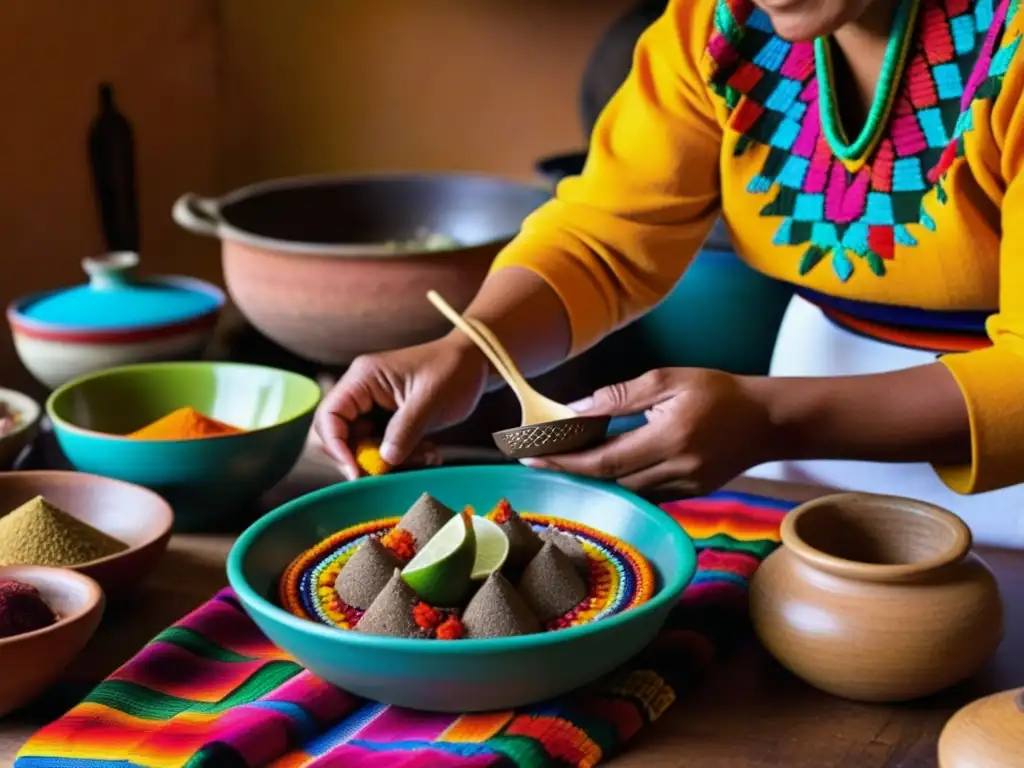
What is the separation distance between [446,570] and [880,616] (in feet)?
0.91

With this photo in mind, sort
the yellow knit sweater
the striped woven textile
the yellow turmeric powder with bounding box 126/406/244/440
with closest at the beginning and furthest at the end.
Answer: the striped woven textile → the yellow knit sweater → the yellow turmeric powder with bounding box 126/406/244/440

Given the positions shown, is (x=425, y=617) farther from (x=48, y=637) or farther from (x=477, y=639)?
(x=48, y=637)

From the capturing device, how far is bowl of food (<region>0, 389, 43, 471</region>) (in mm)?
1188

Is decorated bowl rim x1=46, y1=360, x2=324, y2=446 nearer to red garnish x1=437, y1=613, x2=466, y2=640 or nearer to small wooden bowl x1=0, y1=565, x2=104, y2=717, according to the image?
small wooden bowl x1=0, y1=565, x2=104, y2=717

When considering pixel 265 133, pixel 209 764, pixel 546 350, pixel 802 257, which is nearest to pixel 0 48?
pixel 265 133

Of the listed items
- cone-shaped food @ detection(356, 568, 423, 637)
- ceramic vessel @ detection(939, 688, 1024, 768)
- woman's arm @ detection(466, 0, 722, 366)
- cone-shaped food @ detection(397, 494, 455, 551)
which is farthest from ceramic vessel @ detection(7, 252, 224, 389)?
ceramic vessel @ detection(939, 688, 1024, 768)

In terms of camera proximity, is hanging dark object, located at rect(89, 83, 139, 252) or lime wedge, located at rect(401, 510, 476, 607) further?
hanging dark object, located at rect(89, 83, 139, 252)

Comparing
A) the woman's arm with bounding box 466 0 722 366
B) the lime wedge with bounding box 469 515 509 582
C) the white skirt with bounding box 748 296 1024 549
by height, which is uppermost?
the woman's arm with bounding box 466 0 722 366

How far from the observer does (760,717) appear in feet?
2.67

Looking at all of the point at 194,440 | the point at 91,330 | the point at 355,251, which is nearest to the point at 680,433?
the point at 194,440

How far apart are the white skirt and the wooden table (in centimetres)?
24

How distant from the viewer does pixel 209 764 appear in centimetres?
73

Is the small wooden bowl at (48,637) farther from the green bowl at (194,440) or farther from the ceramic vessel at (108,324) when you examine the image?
the ceramic vessel at (108,324)

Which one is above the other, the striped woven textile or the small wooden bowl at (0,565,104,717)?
the small wooden bowl at (0,565,104,717)
